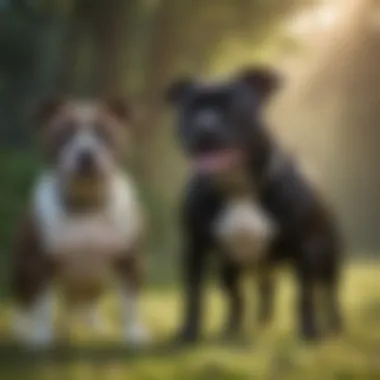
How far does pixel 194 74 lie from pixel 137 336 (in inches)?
14.8

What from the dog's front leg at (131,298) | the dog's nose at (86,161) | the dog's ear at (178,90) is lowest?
the dog's front leg at (131,298)

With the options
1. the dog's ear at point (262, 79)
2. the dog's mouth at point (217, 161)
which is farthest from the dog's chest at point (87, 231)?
the dog's ear at point (262, 79)

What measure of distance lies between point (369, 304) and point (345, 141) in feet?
0.76

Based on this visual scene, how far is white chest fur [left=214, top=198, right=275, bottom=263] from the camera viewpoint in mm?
1389

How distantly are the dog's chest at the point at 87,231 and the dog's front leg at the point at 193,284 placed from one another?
0.26 feet

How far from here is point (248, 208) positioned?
4.57ft

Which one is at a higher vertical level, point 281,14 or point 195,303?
point 281,14

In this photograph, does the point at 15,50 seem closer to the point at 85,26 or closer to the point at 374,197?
the point at 85,26

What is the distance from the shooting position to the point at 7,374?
4.34ft

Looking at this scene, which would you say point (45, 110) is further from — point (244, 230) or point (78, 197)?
point (244, 230)

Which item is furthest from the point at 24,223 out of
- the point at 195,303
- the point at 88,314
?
the point at 195,303

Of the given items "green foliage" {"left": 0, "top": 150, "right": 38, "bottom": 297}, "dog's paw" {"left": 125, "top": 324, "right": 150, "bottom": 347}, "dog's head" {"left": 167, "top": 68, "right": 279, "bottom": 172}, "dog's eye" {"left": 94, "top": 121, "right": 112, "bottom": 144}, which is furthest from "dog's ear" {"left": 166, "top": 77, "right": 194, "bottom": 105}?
"dog's paw" {"left": 125, "top": 324, "right": 150, "bottom": 347}

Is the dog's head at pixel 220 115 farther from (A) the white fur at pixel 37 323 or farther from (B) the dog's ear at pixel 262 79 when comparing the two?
(A) the white fur at pixel 37 323

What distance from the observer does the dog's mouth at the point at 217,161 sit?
1.39m
